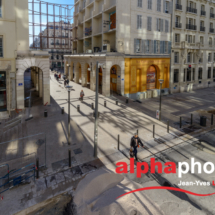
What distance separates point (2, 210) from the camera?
25.0 feet

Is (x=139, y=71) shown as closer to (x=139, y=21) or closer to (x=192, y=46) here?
(x=139, y=21)

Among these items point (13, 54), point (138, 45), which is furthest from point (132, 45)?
point (13, 54)

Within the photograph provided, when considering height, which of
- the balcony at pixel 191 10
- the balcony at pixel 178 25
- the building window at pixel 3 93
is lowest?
the building window at pixel 3 93

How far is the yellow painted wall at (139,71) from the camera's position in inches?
1152

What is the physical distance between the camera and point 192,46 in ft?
124

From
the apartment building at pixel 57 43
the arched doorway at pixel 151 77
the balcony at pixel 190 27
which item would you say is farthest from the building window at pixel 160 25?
the apartment building at pixel 57 43

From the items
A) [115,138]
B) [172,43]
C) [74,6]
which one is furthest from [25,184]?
[74,6]

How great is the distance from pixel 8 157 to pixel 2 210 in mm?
4671

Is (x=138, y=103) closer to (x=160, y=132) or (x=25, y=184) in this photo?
(x=160, y=132)

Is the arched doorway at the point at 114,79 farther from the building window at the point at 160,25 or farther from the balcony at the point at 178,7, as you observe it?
the balcony at the point at 178,7

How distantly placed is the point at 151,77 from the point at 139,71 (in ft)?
10.9

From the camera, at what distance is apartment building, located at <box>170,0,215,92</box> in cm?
3508

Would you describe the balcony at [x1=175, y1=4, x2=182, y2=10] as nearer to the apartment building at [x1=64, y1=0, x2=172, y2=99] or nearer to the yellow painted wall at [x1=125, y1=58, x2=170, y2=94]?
the apartment building at [x1=64, y1=0, x2=172, y2=99]

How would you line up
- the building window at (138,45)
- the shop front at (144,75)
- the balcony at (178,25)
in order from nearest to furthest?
the shop front at (144,75), the building window at (138,45), the balcony at (178,25)
